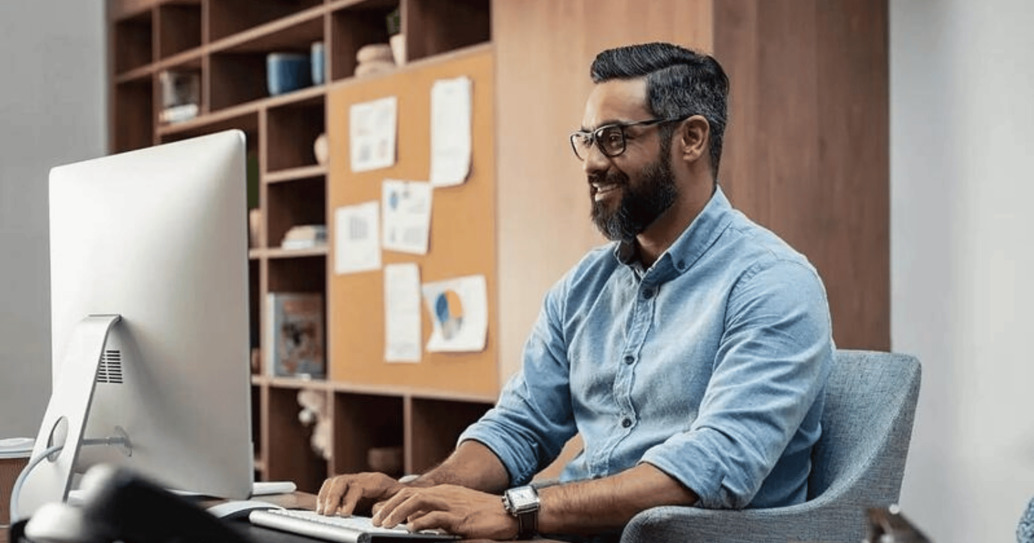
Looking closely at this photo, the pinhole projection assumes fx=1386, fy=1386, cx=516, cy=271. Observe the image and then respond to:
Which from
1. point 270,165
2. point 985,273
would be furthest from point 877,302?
point 270,165

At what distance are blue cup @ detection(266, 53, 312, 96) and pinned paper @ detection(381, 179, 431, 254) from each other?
37.1 inches

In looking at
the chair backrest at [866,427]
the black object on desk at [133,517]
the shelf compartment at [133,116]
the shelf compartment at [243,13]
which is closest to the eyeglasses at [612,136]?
the chair backrest at [866,427]

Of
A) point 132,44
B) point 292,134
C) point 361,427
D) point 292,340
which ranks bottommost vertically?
point 361,427

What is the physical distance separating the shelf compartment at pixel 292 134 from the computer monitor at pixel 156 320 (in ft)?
10.1

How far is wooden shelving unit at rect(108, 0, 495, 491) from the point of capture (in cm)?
419

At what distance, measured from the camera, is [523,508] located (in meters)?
1.80

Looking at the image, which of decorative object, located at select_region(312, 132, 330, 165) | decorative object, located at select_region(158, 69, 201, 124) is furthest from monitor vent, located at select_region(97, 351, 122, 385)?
decorative object, located at select_region(158, 69, 201, 124)

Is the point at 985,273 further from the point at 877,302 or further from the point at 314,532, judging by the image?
the point at 314,532

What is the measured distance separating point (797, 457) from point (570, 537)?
36 cm

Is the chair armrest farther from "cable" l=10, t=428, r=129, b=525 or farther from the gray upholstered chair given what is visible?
"cable" l=10, t=428, r=129, b=525

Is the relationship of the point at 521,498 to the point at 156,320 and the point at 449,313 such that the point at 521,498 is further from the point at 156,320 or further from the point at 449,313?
the point at 449,313

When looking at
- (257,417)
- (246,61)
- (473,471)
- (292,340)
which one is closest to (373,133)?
(292,340)

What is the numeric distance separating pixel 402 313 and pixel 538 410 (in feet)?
6.06

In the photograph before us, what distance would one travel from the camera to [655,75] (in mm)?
2121
